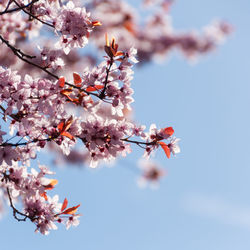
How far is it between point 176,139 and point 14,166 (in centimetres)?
180

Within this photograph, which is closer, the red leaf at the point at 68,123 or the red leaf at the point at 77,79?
the red leaf at the point at 68,123

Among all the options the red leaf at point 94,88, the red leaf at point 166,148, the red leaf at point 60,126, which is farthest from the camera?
the red leaf at point 166,148

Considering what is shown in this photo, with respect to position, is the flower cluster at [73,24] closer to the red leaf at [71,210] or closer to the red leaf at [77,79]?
the red leaf at [77,79]

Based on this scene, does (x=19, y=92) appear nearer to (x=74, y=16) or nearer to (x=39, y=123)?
(x=39, y=123)

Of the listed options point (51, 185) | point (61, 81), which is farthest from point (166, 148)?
point (51, 185)

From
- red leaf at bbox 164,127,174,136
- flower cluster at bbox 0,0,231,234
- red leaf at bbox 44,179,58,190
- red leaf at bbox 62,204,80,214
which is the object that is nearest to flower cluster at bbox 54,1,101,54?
flower cluster at bbox 0,0,231,234

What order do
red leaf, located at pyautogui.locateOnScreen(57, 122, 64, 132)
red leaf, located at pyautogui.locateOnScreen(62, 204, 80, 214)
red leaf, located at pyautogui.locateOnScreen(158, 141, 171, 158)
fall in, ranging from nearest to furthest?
red leaf, located at pyautogui.locateOnScreen(57, 122, 64, 132) → red leaf, located at pyautogui.locateOnScreen(158, 141, 171, 158) → red leaf, located at pyautogui.locateOnScreen(62, 204, 80, 214)

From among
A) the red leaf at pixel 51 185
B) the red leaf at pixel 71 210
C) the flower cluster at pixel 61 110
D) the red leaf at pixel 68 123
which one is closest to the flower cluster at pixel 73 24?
the flower cluster at pixel 61 110

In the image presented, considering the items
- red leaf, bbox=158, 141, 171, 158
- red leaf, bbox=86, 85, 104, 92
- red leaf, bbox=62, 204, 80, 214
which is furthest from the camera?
red leaf, bbox=62, 204, 80, 214

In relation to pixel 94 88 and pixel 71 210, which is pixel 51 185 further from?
pixel 94 88

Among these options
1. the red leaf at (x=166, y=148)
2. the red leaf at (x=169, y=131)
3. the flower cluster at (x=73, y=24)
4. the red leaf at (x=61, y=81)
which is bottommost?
the red leaf at (x=166, y=148)

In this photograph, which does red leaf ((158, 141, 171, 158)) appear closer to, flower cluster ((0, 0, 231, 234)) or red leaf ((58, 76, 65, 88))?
flower cluster ((0, 0, 231, 234))

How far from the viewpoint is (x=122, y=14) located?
1430 centimetres

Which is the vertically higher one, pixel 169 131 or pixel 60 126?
pixel 169 131
